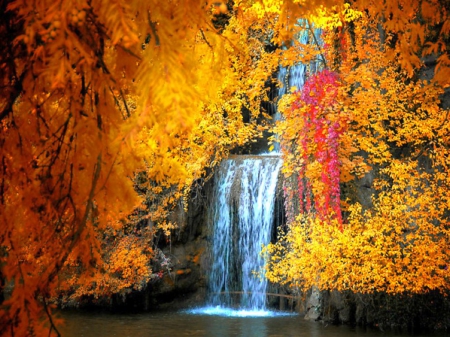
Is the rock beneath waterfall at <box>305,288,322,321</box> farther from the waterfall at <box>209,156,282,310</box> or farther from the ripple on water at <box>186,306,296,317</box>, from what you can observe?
the waterfall at <box>209,156,282,310</box>

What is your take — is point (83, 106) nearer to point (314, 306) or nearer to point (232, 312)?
point (314, 306)

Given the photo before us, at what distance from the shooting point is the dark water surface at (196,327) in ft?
35.7

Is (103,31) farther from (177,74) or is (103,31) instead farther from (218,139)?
(218,139)

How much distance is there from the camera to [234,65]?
1352 centimetres

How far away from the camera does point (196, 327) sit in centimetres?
1188

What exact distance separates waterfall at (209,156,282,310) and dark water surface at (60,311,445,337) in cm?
145

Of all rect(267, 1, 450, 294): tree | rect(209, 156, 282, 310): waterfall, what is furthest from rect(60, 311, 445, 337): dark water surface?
rect(209, 156, 282, 310): waterfall

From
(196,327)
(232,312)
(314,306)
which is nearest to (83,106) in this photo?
(196,327)

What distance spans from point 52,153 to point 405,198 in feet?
29.4

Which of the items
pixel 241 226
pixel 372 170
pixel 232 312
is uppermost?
pixel 372 170

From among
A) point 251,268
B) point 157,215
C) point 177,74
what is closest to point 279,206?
point 251,268

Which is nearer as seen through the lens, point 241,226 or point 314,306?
point 314,306

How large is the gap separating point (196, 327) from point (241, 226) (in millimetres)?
3530

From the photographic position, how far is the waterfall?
1439 cm
